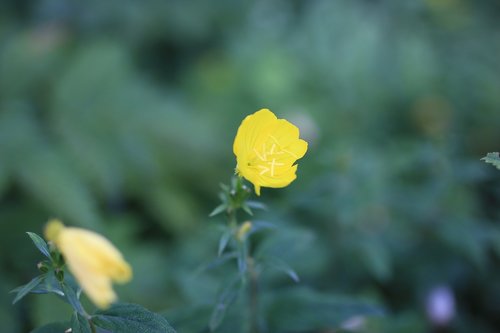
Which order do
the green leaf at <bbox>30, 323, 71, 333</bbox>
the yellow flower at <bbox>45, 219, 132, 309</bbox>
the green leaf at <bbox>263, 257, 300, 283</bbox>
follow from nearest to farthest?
the yellow flower at <bbox>45, 219, 132, 309</bbox> → the green leaf at <bbox>30, 323, 71, 333</bbox> → the green leaf at <bbox>263, 257, 300, 283</bbox>

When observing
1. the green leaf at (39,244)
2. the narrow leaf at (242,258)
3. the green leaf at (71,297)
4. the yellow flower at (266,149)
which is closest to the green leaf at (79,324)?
the green leaf at (71,297)

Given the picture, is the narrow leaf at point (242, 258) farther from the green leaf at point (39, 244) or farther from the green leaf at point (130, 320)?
the green leaf at point (39, 244)

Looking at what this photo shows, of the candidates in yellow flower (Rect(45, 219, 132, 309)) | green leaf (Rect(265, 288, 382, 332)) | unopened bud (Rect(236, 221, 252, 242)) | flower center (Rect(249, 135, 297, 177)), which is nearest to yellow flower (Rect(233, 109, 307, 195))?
flower center (Rect(249, 135, 297, 177))

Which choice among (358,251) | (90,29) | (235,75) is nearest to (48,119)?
(90,29)

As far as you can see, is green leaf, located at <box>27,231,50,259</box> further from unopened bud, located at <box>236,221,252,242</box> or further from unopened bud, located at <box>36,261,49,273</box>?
unopened bud, located at <box>236,221,252,242</box>

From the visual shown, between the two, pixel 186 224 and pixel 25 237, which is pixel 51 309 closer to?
pixel 25 237

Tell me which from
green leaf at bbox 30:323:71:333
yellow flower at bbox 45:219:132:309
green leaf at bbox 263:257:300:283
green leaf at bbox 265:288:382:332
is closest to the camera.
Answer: yellow flower at bbox 45:219:132:309

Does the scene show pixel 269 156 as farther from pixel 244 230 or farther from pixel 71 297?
pixel 71 297
